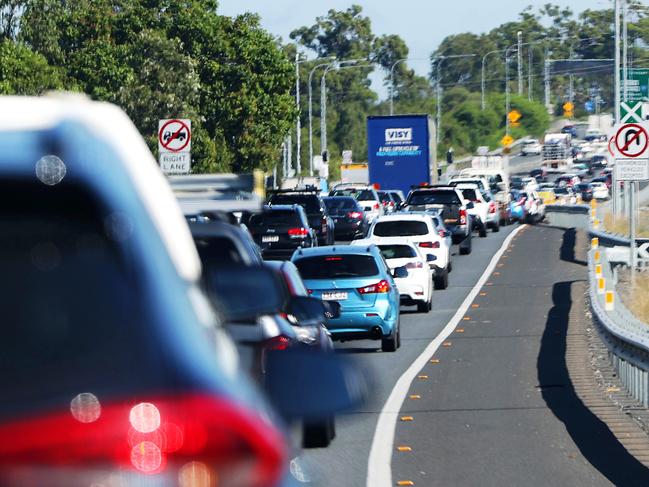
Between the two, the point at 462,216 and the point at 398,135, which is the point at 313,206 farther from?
the point at 398,135

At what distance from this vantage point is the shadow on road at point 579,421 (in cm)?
1197

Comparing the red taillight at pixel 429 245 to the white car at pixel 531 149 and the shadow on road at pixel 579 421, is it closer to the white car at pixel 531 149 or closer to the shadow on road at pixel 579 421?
the shadow on road at pixel 579 421

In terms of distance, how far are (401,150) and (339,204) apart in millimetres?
5629

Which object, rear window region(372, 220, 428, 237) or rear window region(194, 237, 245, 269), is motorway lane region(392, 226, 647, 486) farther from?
rear window region(372, 220, 428, 237)

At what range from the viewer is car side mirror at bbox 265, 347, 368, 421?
2936 mm

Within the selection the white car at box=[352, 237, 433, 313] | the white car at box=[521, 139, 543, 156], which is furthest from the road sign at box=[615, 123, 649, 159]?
the white car at box=[521, 139, 543, 156]

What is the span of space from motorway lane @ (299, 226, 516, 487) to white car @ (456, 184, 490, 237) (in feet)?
10.5

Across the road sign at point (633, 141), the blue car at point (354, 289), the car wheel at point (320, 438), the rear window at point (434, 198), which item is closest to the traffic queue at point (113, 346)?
the car wheel at point (320, 438)

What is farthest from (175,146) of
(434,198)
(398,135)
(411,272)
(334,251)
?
(398,135)

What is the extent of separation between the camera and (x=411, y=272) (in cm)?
2895

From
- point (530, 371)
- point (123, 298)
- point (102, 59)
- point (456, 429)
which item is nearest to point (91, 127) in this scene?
point (123, 298)

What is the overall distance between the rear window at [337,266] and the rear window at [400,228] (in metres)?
10.3

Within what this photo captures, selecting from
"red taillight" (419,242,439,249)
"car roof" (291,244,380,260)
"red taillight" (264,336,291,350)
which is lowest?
"red taillight" (419,242,439,249)

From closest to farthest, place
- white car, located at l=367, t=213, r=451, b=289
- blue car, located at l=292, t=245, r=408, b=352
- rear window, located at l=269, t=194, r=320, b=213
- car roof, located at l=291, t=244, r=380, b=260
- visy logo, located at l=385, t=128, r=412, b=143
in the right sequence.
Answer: blue car, located at l=292, t=245, r=408, b=352
car roof, located at l=291, t=244, r=380, b=260
white car, located at l=367, t=213, r=451, b=289
rear window, located at l=269, t=194, r=320, b=213
visy logo, located at l=385, t=128, r=412, b=143
